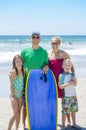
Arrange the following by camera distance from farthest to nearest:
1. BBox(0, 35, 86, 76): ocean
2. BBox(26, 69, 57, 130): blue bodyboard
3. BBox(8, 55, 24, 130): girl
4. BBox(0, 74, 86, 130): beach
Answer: BBox(0, 35, 86, 76): ocean, BBox(0, 74, 86, 130): beach, BBox(26, 69, 57, 130): blue bodyboard, BBox(8, 55, 24, 130): girl

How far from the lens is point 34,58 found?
19.1 feet

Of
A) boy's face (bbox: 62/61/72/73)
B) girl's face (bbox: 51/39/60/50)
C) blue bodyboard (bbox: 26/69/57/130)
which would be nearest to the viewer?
blue bodyboard (bbox: 26/69/57/130)

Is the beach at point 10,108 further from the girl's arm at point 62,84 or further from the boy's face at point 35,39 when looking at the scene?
the boy's face at point 35,39

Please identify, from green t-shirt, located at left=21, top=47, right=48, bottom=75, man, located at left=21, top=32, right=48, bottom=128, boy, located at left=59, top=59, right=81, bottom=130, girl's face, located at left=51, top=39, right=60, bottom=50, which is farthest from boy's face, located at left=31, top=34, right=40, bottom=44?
boy, located at left=59, top=59, right=81, bottom=130

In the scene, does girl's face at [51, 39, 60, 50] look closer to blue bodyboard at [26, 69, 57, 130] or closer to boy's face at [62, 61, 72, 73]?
boy's face at [62, 61, 72, 73]

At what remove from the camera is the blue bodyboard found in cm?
581

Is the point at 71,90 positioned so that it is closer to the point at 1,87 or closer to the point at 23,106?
the point at 23,106

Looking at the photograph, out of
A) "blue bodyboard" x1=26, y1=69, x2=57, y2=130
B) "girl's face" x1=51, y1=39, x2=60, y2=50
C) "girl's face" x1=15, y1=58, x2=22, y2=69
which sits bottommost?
"blue bodyboard" x1=26, y1=69, x2=57, y2=130

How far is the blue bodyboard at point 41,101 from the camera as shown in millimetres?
5812

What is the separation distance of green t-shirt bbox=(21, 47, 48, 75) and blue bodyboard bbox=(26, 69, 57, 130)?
0.12 metres

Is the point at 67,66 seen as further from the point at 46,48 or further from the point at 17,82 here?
the point at 46,48

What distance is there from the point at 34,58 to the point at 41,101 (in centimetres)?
73

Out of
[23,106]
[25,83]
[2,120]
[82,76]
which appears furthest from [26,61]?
[82,76]

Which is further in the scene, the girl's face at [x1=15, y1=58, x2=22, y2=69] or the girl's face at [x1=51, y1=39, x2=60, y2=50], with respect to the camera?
the girl's face at [x1=51, y1=39, x2=60, y2=50]
